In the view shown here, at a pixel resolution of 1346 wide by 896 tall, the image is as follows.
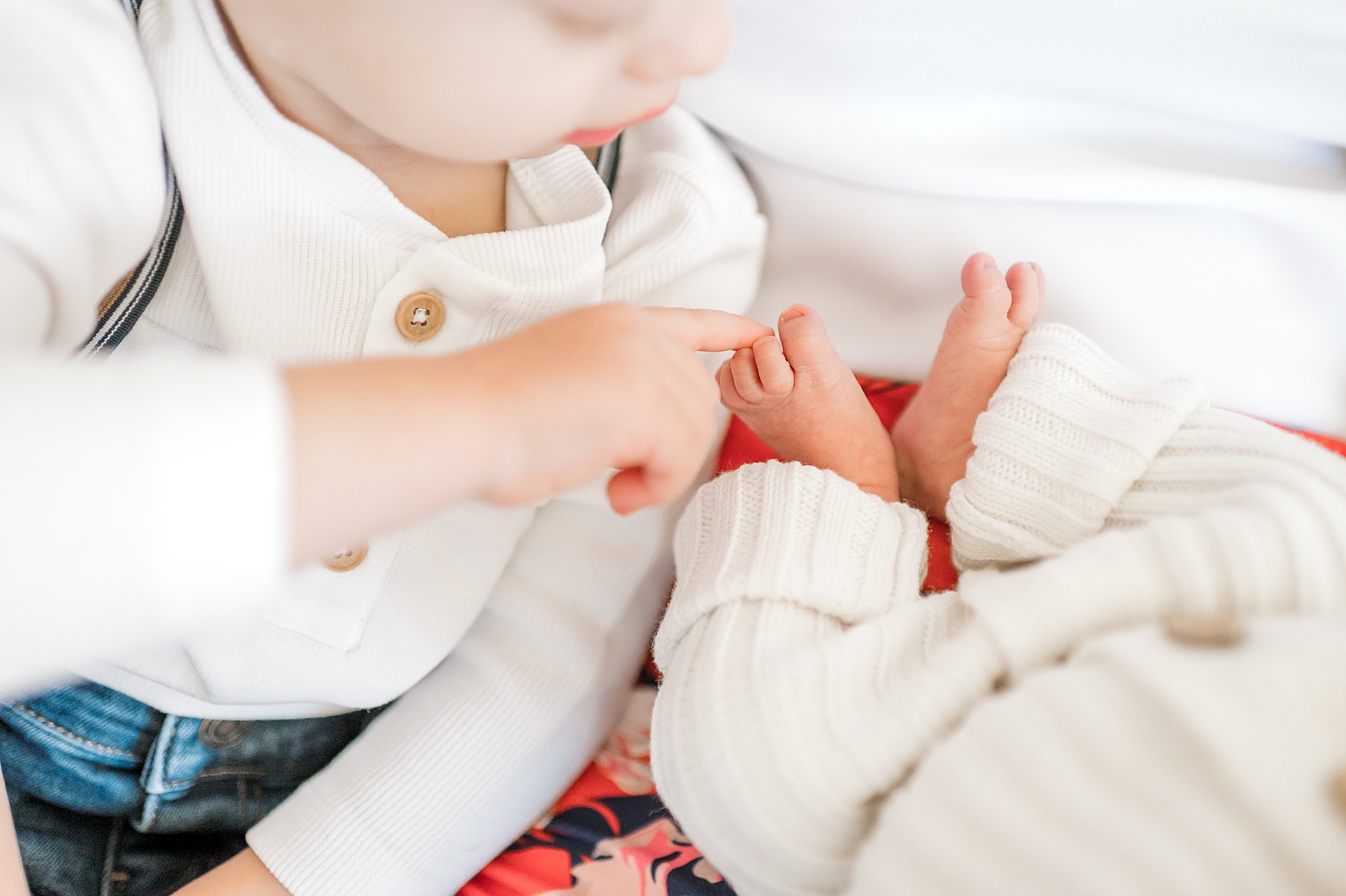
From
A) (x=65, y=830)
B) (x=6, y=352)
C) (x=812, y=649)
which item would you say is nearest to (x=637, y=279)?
(x=812, y=649)

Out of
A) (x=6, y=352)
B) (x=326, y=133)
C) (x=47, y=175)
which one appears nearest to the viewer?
(x=6, y=352)

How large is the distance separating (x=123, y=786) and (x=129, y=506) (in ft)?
1.54

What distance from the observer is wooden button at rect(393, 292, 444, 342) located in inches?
23.1

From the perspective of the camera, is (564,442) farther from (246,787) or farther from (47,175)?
(246,787)

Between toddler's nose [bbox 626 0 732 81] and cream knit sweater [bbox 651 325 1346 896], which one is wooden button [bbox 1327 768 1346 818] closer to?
cream knit sweater [bbox 651 325 1346 896]

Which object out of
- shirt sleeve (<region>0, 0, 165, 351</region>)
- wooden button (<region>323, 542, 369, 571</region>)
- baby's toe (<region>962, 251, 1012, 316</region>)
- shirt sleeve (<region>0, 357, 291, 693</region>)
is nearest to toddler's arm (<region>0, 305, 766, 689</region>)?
shirt sleeve (<region>0, 357, 291, 693</region>)

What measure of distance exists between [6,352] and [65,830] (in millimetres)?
482

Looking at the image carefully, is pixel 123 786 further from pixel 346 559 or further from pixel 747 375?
pixel 747 375

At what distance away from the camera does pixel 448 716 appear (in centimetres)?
68

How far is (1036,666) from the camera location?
1.65 ft

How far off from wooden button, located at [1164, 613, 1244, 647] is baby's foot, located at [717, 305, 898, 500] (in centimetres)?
27

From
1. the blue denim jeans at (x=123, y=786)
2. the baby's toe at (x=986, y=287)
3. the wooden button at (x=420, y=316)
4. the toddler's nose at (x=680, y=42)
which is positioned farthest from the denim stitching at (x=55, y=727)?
the baby's toe at (x=986, y=287)

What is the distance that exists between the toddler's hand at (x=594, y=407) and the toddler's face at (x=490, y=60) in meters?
0.11

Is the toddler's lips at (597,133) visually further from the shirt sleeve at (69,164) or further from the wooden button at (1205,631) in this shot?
the wooden button at (1205,631)
